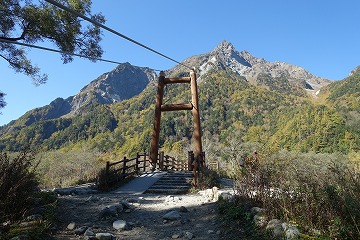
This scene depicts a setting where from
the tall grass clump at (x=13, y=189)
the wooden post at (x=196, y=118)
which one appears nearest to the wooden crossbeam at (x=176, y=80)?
the wooden post at (x=196, y=118)

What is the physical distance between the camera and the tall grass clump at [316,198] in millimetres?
3014

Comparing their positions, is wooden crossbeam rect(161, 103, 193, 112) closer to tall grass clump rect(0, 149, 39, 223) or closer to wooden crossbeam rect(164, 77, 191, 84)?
wooden crossbeam rect(164, 77, 191, 84)

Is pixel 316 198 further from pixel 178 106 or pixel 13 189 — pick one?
pixel 178 106

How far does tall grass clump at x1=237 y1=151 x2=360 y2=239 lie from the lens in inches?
119

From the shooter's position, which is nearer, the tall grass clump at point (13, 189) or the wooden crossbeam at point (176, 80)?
the tall grass clump at point (13, 189)

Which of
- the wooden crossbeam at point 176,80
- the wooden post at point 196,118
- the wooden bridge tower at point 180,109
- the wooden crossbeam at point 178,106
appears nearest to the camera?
the wooden post at point 196,118

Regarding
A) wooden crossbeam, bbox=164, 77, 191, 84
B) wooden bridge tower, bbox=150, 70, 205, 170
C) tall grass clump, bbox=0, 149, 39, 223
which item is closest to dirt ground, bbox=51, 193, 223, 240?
tall grass clump, bbox=0, 149, 39, 223

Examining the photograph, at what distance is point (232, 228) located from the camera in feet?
15.0

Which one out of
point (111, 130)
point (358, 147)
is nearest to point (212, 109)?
point (111, 130)

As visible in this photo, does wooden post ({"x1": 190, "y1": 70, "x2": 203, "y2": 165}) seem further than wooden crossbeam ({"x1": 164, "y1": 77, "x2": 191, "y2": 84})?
No

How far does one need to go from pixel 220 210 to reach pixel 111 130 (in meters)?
111

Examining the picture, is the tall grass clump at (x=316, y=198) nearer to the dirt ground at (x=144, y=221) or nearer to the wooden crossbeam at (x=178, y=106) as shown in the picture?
the dirt ground at (x=144, y=221)

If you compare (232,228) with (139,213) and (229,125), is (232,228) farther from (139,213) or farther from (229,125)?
(229,125)

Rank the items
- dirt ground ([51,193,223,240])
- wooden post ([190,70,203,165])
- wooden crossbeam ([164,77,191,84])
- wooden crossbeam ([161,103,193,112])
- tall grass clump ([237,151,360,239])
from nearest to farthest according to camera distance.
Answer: tall grass clump ([237,151,360,239]) → dirt ground ([51,193,223,240]) → wooden post ([190,70,203,165]) → wooden crossbeam ([161,103,193,112]) → wooden crossbeam ([164,77,191,84])
